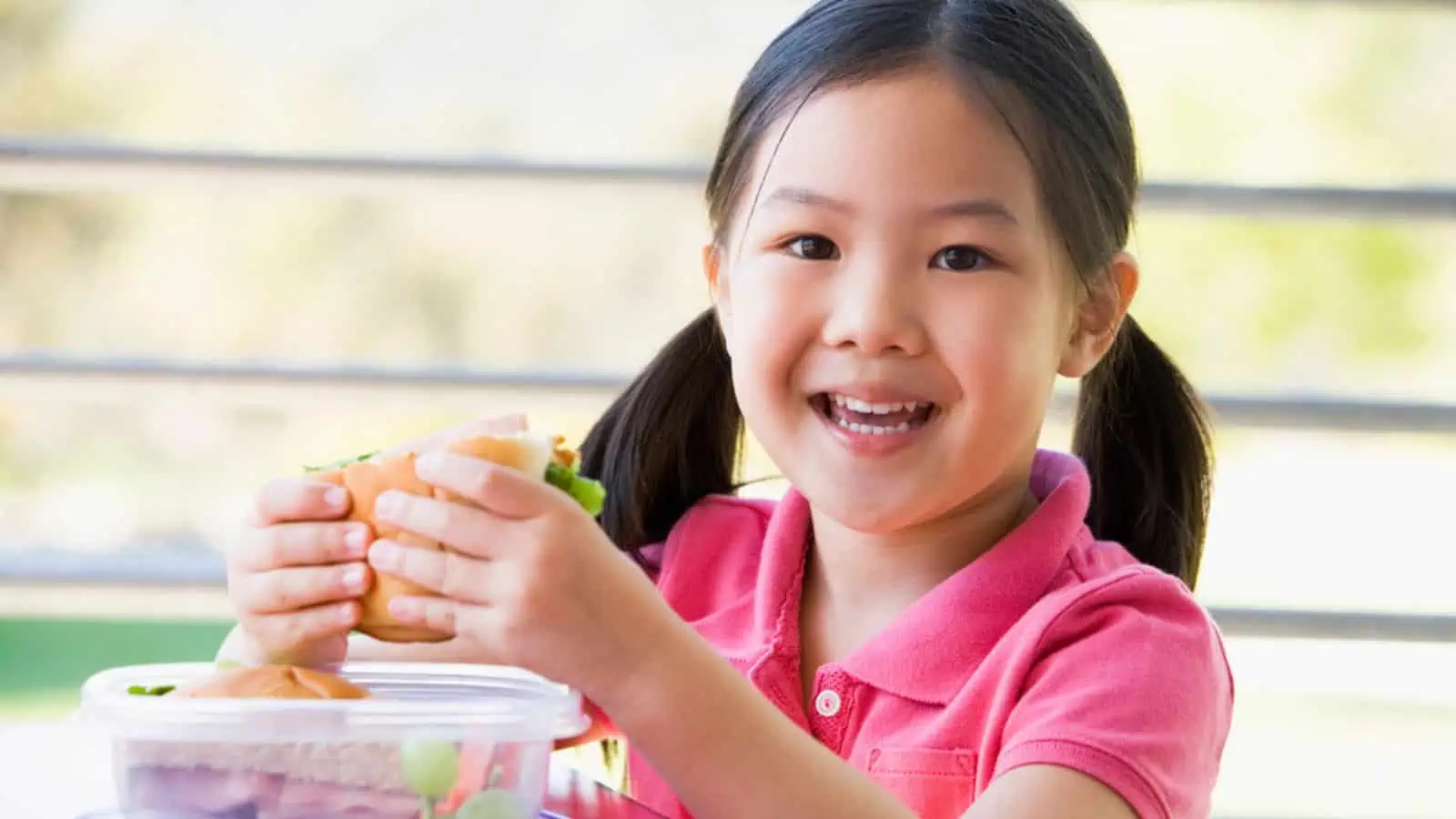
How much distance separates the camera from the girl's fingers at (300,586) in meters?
0.98

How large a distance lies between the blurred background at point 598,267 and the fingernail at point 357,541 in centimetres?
158

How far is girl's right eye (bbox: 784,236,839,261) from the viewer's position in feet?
4.14

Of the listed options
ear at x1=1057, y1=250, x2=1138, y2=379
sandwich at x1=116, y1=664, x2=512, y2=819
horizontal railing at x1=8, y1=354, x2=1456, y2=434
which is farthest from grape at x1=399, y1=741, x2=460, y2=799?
horizontal railing at x1=8, y1=354, x2=1456, y2=434

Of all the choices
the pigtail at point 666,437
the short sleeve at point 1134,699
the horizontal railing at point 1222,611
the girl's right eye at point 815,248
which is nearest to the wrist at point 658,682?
the short sleeve at point 1134,699

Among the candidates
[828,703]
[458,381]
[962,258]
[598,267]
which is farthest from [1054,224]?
[598,267]

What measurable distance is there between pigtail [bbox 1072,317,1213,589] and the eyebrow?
0.33m

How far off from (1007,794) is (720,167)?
1.92 feet

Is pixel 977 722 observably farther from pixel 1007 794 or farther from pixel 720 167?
pixel 720 167

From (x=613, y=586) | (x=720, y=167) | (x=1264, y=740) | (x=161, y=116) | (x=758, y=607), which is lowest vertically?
(x=1264, y=740)

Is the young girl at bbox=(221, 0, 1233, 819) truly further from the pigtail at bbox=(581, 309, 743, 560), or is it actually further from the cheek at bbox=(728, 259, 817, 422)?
the pigtail at bbox=(581, 309, 743, 560)

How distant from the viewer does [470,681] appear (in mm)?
1064

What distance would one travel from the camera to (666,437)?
1.58 metres

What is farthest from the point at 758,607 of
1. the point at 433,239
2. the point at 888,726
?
the point at 433,239

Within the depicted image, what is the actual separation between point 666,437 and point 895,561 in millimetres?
277
